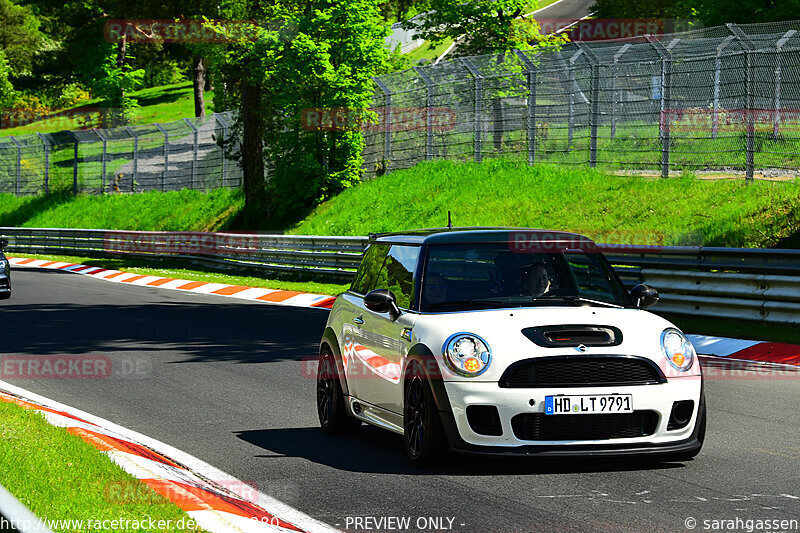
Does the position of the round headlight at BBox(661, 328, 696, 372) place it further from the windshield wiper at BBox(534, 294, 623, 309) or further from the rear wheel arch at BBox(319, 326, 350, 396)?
the rear wheel arch at BBox(319, 326, 350, 396)

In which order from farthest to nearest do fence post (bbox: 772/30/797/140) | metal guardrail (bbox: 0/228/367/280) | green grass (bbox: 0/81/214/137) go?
green grass (bbox: 0/81/214/137)
metal guardrail (bbox: 0/228/367/280)
fence post (bbox: 772/30/797/140)

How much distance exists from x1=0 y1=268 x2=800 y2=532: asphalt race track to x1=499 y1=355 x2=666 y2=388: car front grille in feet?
1.95

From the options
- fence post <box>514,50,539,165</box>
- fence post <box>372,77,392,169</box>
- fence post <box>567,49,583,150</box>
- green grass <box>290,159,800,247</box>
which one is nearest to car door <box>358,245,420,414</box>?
green grass <box>290,159,800,247</box>

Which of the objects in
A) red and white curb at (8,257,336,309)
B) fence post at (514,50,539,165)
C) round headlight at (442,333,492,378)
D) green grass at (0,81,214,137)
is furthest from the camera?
green grass at (0,81,214,137)

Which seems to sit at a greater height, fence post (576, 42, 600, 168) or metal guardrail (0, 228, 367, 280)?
fence post (576, 42, 600, 168)

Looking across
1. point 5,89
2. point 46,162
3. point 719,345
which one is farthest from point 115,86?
point 719,345

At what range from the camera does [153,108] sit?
94.6m

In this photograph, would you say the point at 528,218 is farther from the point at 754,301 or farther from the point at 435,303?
the point at 435,303

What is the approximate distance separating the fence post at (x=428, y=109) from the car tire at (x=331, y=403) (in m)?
22.4

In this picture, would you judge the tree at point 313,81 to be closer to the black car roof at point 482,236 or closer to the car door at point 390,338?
the black car roof at point 482,236

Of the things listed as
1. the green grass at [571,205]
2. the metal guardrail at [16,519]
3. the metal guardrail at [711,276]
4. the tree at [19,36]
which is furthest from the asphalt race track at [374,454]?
the tree at [19,36]

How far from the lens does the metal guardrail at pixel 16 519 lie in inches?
107

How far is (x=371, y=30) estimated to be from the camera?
34156mm

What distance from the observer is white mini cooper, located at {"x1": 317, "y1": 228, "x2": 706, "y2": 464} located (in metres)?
6.82
